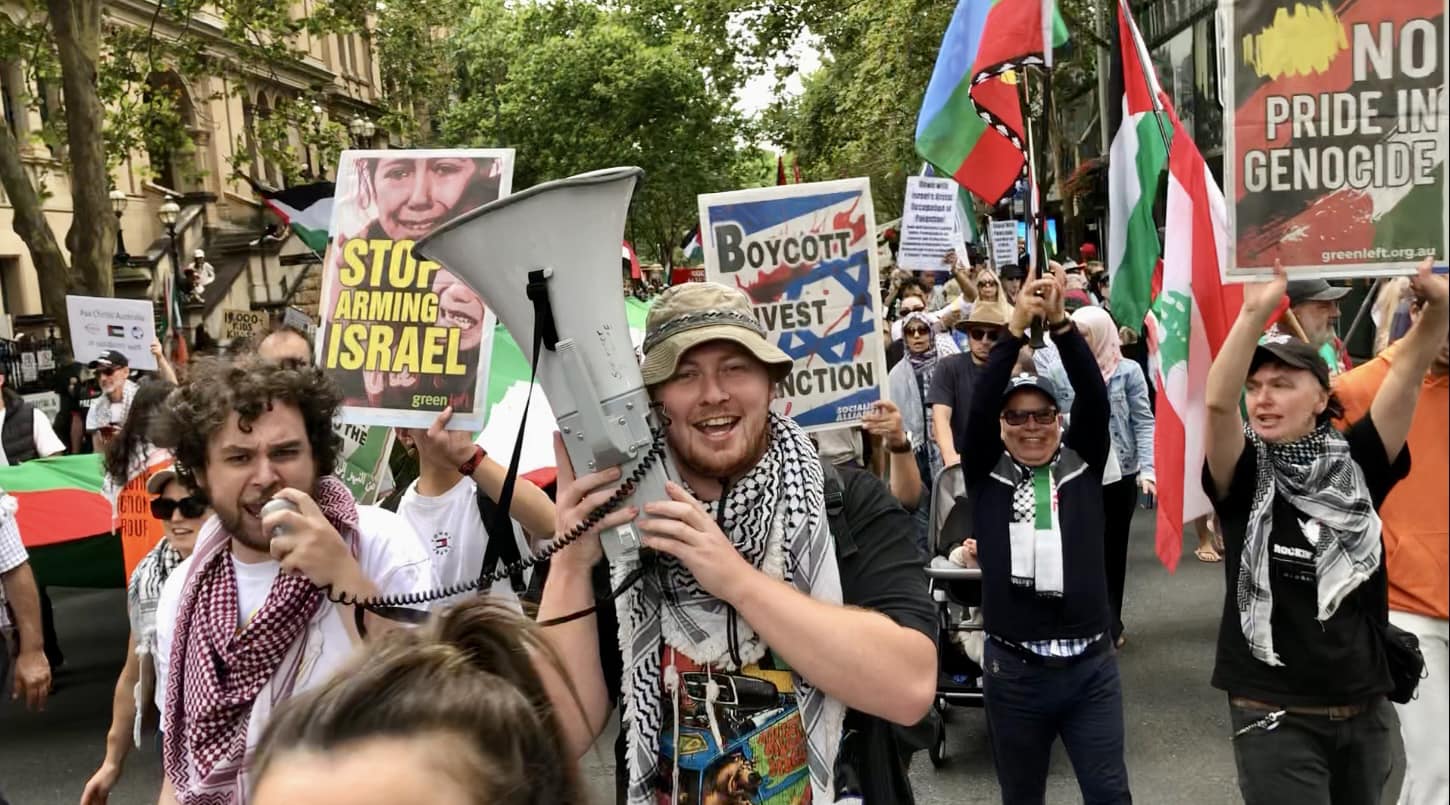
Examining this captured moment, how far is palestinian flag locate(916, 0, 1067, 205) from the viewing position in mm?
5410

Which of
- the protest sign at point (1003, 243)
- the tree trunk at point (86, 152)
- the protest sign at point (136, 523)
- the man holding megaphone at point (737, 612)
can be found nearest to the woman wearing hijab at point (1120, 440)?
the protest sign at point (136, 523)

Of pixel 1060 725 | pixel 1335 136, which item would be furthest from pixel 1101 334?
pixel 1335 136

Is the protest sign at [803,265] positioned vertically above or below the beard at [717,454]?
above

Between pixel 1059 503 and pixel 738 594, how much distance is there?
2.35 m

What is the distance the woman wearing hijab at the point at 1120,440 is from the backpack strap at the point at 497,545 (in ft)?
12.2

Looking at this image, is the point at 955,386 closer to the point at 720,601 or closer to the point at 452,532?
the point at 452,532

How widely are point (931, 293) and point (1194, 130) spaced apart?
47.2 ft

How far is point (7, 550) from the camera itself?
459cm

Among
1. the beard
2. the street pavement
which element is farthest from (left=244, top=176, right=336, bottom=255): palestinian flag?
the beard

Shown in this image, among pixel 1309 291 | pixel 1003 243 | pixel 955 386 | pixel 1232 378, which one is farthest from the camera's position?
pixel 1003 243

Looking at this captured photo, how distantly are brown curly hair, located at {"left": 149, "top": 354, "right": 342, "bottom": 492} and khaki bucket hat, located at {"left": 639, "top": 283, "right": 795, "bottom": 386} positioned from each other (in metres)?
0.78

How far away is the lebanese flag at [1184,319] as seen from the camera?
13.5 ft

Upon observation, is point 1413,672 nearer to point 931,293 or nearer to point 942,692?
point 942,692

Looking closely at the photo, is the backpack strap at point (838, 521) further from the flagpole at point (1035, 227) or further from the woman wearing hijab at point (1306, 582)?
the flagpole at point (1035, 227)
